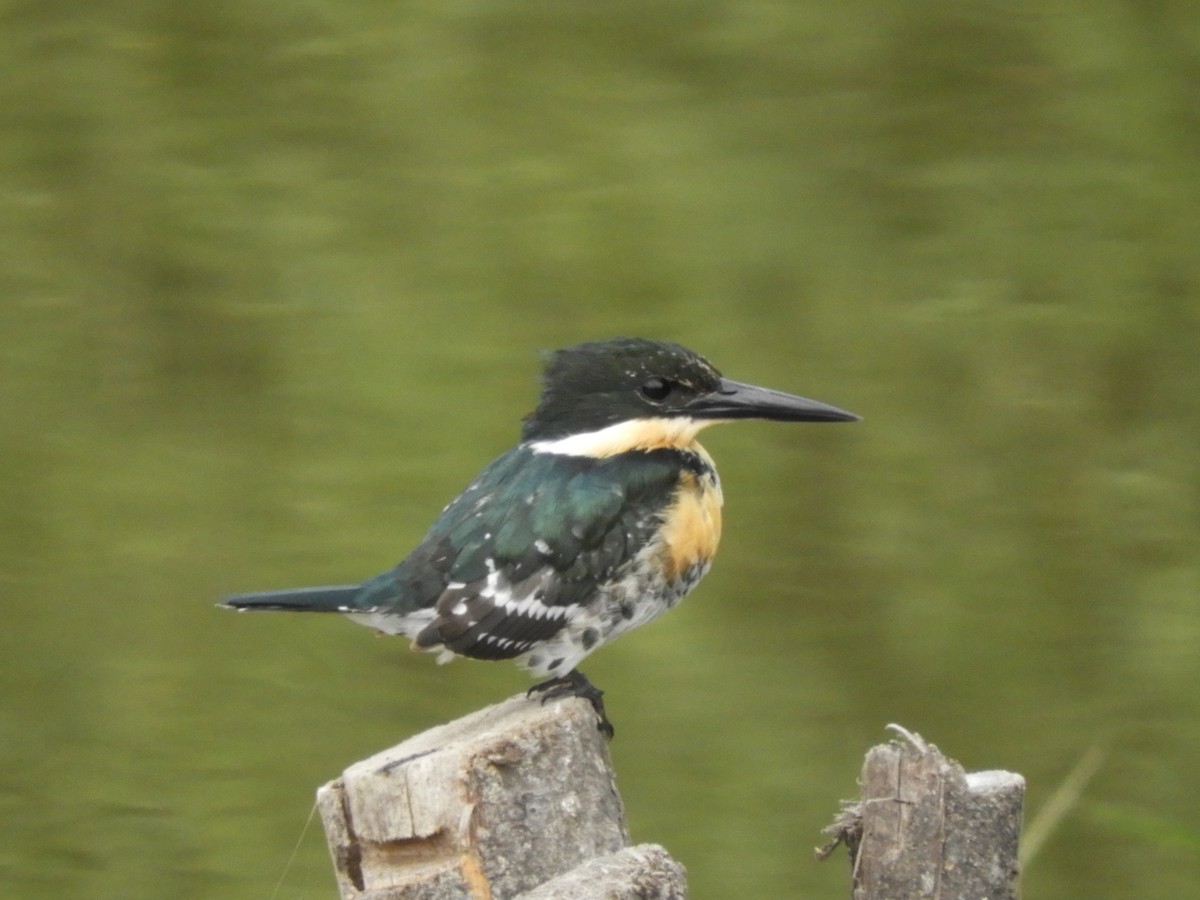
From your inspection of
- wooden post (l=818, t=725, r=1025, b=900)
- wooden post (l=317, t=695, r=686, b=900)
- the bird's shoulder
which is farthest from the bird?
wooden post (l=818, t=725, r=1025, b=900)

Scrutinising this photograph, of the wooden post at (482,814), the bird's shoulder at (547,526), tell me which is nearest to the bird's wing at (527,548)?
the bird's shoulder at (547,526)

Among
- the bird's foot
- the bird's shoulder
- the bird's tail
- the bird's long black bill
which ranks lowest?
the bird's foot

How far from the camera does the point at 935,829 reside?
2.16m

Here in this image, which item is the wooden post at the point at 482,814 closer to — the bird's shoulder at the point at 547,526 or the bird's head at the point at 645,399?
the bird's shoulder at the point at 547,526

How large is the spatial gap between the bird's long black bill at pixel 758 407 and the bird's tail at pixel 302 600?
0.71 metres

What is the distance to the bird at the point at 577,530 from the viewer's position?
3.04 metres

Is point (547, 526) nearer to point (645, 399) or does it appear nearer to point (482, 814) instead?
point (645, 399)

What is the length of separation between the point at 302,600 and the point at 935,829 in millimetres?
1354

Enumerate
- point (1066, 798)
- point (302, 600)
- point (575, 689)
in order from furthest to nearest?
point (1066, 798) → point (302, 600) → point (575, 689)

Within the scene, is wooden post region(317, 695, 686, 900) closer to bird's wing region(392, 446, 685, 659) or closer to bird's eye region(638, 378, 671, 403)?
bird's wing region(392, 446, 685, 659)

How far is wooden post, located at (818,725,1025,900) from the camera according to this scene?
2.16 meters

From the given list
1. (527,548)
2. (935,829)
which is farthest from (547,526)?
(935,829)

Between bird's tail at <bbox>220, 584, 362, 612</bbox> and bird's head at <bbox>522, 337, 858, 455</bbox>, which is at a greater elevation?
bird's head at <bbox>522, 337, 858, 455</bbox>

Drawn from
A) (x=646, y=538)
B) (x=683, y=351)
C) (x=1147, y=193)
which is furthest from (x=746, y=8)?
(x=646, y=538)
